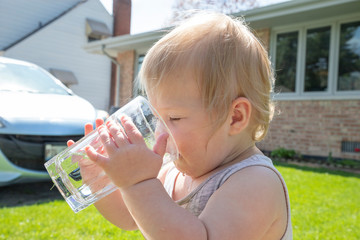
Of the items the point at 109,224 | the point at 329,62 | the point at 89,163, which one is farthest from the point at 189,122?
the point at 329,62

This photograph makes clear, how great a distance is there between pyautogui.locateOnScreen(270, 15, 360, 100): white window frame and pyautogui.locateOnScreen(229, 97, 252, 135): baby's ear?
19.4ft

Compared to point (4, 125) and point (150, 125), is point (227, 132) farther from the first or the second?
point (4, 125)

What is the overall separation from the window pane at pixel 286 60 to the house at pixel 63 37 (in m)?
13.0

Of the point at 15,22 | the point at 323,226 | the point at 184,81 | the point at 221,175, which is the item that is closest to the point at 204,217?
the point at 221,175

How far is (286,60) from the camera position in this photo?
8.33 m

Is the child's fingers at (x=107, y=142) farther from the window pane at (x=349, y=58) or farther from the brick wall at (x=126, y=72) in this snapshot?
the brick wall at (x=126, y=72)

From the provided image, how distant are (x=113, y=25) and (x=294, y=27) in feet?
53.0

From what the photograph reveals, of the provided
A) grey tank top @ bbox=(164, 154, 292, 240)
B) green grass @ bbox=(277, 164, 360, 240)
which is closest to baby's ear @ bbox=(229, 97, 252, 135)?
grey tank top @ bbox=(164, 154, 292, 240)

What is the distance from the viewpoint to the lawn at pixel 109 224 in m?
2.67

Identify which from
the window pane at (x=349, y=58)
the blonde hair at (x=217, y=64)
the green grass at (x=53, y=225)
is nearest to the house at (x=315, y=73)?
the window pane at (x=349, y=58)

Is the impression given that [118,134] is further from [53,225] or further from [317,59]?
[317,59]

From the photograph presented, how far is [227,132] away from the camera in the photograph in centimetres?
125

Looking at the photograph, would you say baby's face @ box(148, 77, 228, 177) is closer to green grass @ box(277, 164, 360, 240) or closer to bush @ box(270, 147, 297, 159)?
green grass @ box(277, 164, 360, 240)

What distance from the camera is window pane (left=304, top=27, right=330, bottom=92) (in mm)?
7691
